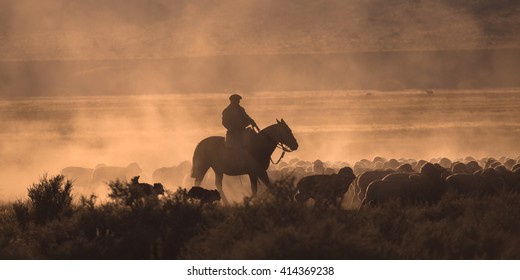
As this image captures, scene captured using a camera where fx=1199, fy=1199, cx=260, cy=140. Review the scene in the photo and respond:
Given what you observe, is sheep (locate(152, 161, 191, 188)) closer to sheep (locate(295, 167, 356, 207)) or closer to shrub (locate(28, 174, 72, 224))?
sheep (locate(295, 167, 356, 207))

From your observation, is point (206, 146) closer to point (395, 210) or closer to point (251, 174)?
point (251, 174)

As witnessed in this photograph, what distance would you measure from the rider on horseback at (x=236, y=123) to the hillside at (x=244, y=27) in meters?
90.6

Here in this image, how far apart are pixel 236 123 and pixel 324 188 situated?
6044mm

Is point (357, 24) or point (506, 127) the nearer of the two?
point (506, 127)

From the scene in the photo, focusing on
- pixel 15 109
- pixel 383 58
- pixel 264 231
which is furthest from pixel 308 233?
pixel 383 58

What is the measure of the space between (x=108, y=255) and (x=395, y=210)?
3777 millimetres

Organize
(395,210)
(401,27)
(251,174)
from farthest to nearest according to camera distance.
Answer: (401,27), (251,174), (395,210)

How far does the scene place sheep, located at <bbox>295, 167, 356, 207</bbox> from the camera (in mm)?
15016

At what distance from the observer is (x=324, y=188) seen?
52.6 feet

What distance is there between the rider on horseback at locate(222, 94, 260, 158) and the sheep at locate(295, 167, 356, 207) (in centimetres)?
232

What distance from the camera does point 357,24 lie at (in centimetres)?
11669

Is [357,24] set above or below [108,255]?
above

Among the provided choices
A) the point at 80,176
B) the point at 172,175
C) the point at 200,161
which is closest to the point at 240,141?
the point at 200,161

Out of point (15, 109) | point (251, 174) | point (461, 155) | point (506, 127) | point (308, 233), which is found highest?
point (15, 109)
